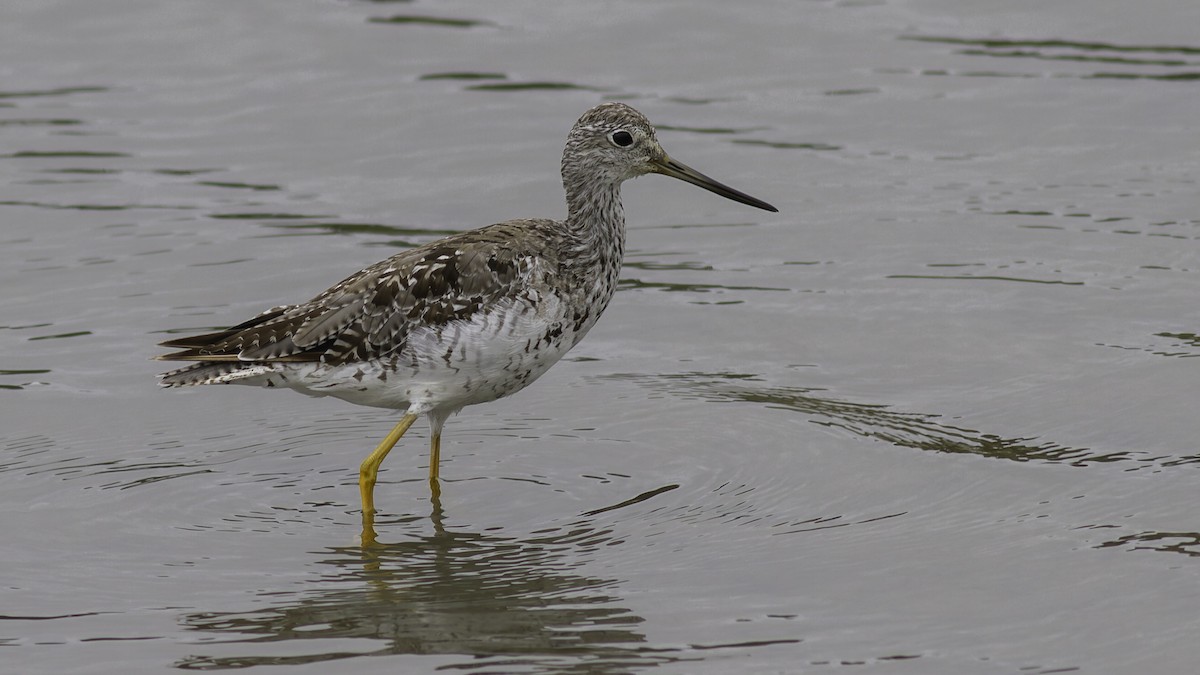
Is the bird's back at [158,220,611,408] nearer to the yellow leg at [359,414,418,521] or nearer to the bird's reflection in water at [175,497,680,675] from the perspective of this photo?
the yellow leg at [359,414,418,521]

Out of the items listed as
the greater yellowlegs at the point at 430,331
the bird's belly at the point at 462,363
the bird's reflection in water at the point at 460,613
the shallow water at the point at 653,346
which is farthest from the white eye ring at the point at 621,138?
the bird's reflection in water at the point at 460,613

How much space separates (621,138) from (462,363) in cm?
198

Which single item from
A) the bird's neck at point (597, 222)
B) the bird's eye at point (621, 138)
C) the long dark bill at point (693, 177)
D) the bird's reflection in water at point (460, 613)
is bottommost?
the bird's reflection in water at point (460, 613)

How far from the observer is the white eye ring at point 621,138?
1120 centimetres

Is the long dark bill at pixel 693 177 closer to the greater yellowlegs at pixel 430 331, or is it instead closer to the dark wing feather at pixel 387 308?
the greater yellowlegs at pixel 430 331

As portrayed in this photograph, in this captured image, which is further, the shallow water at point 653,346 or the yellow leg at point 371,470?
the yellow leg at point 371,470

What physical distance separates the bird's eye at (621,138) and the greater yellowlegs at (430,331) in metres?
0.75

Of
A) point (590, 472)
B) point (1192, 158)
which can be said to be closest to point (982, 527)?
point (590, 472)

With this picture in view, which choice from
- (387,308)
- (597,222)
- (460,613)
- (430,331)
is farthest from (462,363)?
(460,613)

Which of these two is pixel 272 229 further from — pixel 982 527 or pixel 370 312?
pixel 982 527

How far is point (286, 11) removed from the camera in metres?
20.6

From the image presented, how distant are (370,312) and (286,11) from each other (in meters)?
11.1

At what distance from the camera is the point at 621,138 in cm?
1123

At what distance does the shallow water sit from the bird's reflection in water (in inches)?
1.1
